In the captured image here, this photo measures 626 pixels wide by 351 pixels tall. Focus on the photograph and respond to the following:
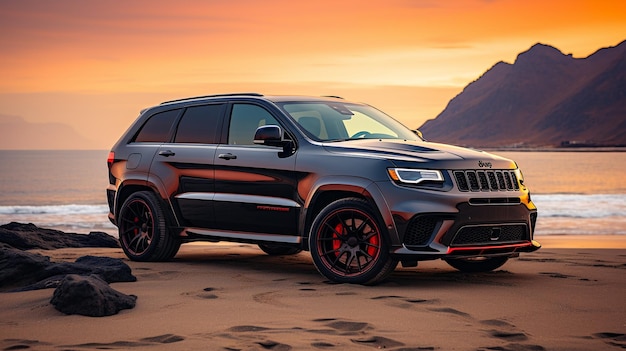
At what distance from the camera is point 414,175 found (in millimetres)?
8367

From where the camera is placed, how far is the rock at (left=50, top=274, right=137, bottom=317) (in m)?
6.91

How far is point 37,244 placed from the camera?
41.5 feet

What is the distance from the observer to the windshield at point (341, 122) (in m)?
9.42

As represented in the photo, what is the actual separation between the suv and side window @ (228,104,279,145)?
0.01m

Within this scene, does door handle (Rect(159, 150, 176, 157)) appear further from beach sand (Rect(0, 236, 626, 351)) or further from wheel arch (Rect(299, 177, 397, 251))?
wheel arch (Rect(299, 177, 397, 251))

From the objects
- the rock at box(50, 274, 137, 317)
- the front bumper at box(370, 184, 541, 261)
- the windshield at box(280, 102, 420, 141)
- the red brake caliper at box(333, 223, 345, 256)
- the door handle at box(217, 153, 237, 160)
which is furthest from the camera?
the door handle at box(217, 153, 237, 160)

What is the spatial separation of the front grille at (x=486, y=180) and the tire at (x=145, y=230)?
11.9 ft

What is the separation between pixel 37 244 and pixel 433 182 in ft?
21.5

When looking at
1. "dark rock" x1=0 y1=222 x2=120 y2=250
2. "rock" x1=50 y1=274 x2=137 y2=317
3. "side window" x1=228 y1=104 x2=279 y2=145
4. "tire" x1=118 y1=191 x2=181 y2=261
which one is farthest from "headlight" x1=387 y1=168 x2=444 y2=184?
"dark rock" x1=0 y1=222 x2=120 y2=250

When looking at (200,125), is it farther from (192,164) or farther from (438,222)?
(438,222)

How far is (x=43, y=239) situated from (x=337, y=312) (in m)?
7.22

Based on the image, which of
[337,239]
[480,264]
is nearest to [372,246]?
[337,239]

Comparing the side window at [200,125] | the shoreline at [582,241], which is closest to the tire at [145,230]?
the side window at [200,125]

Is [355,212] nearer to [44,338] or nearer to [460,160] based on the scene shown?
[460,160]
